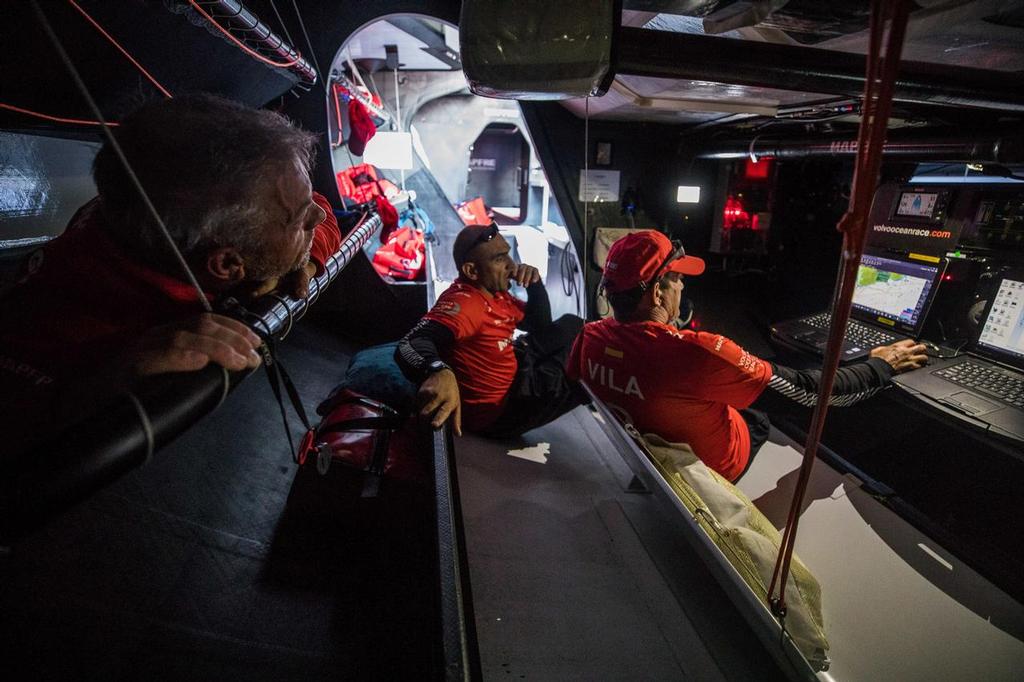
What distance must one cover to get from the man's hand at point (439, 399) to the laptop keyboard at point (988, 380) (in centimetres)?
206

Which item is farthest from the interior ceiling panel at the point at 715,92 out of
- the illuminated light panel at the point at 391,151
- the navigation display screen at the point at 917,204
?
the illuminated light panel at the point at 391,151

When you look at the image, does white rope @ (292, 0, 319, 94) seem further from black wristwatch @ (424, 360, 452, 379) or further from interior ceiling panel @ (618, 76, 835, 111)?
black wristwatch @ (424, 360, 452, 379)

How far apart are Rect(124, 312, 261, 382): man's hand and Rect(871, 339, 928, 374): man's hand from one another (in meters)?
2.42

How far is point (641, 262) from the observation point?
6.01ft

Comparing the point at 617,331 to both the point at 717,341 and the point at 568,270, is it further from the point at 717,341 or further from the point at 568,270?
the point at 568,270

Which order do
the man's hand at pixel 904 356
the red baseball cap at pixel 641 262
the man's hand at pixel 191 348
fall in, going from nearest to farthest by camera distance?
the man's hand at pixel 191 348
the red baseball cap at pixel 641 262
the man's hand at pixel 904 356

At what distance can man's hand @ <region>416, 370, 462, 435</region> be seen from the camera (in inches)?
59.8

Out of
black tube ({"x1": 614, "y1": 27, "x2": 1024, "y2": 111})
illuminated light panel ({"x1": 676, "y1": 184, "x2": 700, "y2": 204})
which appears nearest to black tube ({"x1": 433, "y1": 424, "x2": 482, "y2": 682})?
black tube ({"x1": 614, "y1": 27, "x2": 1024, "y2": 111})

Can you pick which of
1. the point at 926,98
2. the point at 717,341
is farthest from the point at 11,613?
the point at 926,98

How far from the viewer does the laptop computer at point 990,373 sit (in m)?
1.67

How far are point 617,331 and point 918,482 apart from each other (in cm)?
186

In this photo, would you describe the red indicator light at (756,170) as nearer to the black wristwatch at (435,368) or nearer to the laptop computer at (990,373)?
the laptop computer at (990,373)

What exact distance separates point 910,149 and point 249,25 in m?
2.95

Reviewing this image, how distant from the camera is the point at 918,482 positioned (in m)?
2.31
